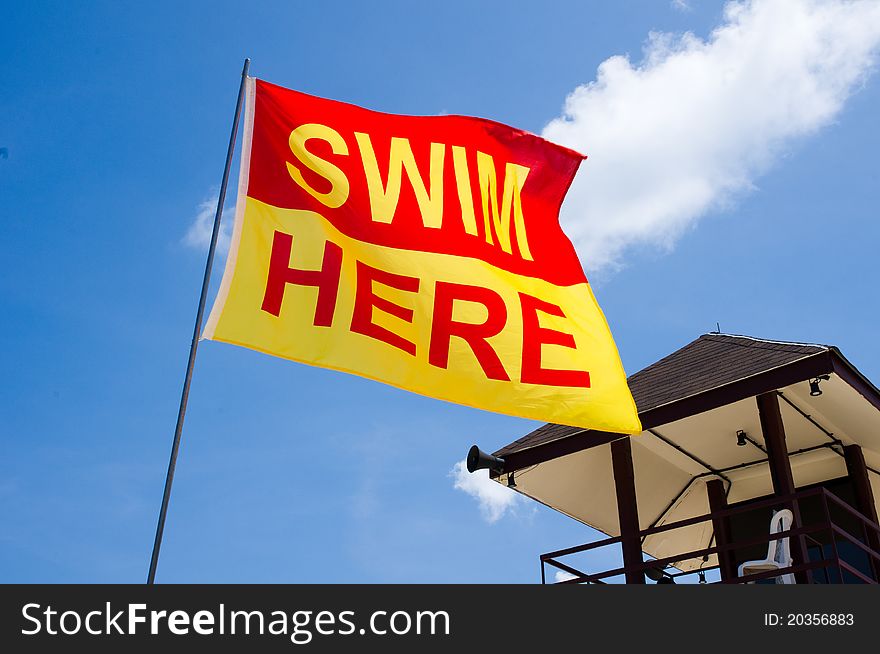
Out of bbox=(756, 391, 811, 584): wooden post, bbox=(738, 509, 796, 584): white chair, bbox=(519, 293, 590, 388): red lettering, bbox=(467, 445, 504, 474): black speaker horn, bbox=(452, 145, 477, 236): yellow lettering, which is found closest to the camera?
bbox=(519, 293, 590, 388): red lettering

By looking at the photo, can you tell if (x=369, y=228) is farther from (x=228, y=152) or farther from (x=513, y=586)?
(x=513, y=586)

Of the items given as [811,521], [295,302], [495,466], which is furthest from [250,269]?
[811,521]

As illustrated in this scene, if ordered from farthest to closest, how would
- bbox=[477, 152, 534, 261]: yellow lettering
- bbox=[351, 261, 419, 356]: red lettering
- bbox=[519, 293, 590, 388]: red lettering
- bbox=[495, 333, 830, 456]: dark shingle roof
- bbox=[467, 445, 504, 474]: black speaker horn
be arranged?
bbox=[467, 445, 504, 474]: black speaker horn
bbox=[495, 333, 830, 456]: dark shingle roof
bbox=[477, 152, 534, 261]: yellow lettering
bbox=[519, 293, 590, 388]: red lettering
bbox=[351, 261, 419, 356]: red lettering

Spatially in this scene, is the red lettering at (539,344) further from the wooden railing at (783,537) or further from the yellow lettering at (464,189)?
the wooden railing at (783,537)

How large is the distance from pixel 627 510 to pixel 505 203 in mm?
5139

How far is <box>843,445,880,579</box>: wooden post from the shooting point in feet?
47.3

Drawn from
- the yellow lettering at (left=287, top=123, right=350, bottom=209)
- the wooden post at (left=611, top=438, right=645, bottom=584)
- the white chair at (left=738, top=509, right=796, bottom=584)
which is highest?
the yellow lettering at (left=287, top=123, right=350, bottom=209)

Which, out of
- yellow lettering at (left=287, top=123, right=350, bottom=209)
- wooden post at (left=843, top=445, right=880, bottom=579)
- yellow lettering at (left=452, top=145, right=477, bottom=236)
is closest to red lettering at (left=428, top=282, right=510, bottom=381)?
yellow lettering at (left=452, top=145, right=477, bottom=236)

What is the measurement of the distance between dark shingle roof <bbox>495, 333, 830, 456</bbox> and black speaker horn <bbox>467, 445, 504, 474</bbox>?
1.22 ft

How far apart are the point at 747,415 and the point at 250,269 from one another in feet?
28.2

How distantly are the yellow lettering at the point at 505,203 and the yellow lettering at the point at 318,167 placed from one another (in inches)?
67.0

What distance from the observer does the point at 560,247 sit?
36.1 feet

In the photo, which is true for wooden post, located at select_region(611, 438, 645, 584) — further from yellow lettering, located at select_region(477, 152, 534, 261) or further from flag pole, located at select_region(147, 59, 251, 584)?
flag pole, located at select_region(147, 59, 251, 584)

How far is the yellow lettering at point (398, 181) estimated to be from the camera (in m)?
9.70
